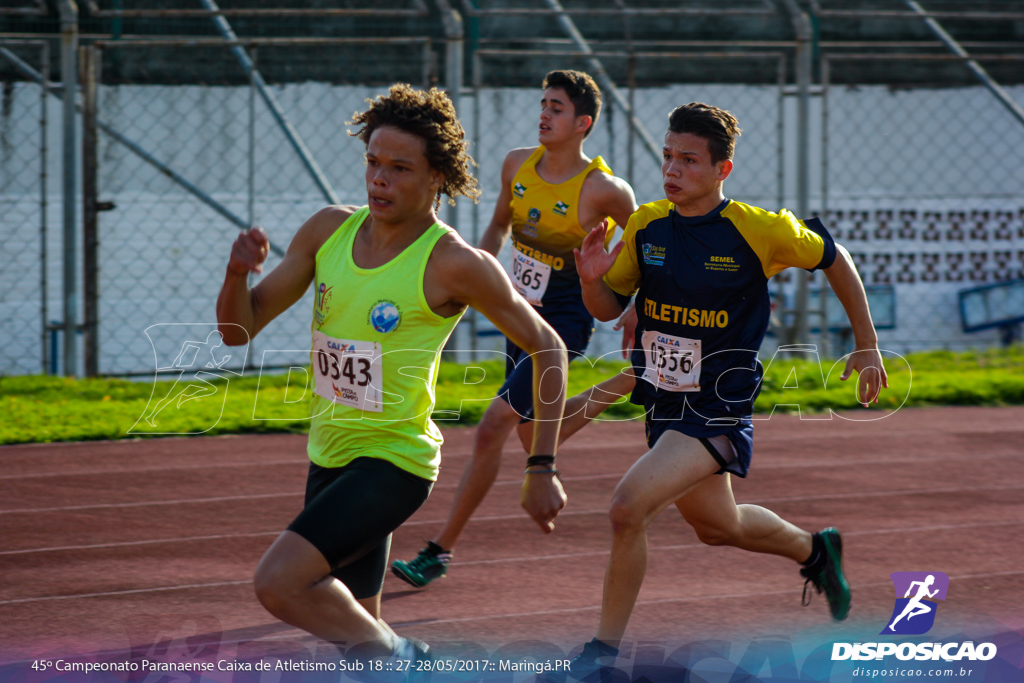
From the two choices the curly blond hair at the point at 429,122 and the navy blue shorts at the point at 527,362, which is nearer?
the curly blond hair at the point at 429,122

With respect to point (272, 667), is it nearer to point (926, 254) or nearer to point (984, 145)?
point (926, 254)

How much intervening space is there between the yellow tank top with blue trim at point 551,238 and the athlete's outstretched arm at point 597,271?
4.18ft

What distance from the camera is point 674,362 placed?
389 cm

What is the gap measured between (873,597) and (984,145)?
8.62 meters

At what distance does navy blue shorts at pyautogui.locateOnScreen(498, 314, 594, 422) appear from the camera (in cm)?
483

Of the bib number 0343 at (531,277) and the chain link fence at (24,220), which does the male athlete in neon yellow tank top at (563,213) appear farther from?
the chain link fence at (24,220)

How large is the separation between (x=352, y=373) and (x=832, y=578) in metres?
2.02

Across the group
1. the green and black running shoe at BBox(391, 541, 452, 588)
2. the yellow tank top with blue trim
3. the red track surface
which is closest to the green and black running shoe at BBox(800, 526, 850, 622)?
the red track surface

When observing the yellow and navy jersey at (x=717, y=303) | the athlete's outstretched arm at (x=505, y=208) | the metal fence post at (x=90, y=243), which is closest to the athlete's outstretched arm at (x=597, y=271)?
the yellow and navy jersey at (x=717, y=303)

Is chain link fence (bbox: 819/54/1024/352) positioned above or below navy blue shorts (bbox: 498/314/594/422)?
A: above

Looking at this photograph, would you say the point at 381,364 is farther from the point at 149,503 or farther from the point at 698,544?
the point at 149,503

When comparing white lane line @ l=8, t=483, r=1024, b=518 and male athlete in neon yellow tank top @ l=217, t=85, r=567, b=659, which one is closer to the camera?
male athlete in neon yellow tank top @ l=217, t=85, r=567, b=659

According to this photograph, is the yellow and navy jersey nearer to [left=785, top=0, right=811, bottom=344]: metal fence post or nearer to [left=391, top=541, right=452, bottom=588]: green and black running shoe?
[left=391, top=541, right=452, bottom=588]: green and black running shoe

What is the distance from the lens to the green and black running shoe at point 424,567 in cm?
460
